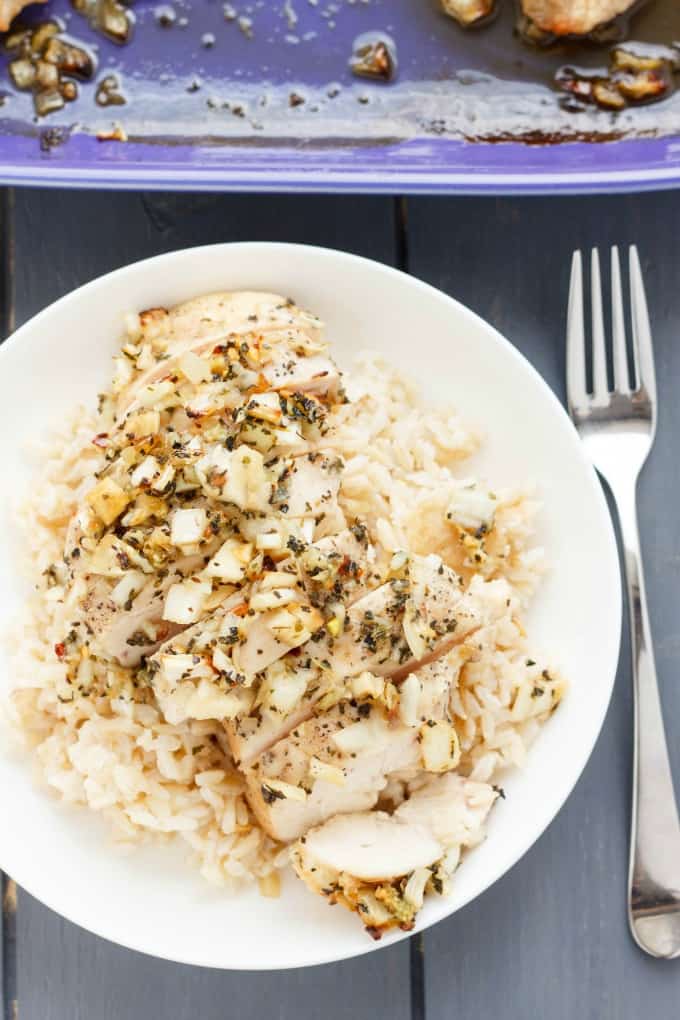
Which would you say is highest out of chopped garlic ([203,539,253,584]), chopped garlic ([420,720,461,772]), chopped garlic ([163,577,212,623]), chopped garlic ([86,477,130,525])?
chopped garlic ([86,477,130,525])

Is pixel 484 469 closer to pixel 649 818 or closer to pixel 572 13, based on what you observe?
pixel 649 818

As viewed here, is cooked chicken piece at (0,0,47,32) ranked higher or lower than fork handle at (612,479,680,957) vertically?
higher

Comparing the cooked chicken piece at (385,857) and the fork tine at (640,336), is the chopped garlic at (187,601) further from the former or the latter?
the fork tine at (640,336)

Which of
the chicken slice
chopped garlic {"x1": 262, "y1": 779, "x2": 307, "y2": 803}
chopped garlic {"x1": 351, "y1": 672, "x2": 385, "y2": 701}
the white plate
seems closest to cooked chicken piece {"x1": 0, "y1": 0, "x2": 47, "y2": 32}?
the white plate

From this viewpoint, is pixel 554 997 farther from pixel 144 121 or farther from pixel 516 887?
pixel 144 121

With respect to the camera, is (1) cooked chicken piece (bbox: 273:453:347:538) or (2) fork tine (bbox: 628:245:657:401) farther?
(2) fork tine (bbox: 628:245:657:401)

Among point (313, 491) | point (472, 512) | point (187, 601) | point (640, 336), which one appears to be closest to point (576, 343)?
point (640, 336)

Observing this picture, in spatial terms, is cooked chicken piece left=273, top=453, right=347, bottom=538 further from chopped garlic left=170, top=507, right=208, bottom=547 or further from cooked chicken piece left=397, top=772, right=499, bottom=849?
cooked chicken piece left=397, top=772, right=499, bottom=849
